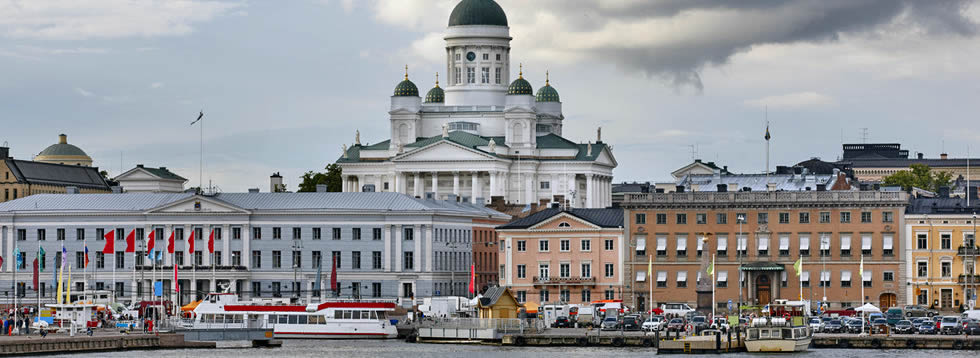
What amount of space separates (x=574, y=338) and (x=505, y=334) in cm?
515

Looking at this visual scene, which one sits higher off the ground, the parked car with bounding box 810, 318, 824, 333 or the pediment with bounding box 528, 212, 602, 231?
the pediment with bounding box 528, 212, 602, 231

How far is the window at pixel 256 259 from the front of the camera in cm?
15950

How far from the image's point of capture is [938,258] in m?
143

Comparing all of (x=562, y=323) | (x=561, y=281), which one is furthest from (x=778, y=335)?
(x=561, y=281)

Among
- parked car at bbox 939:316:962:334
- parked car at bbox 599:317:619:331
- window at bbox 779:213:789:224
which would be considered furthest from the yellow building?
parked car at bbox 599:317:619:331

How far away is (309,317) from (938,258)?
4069cm

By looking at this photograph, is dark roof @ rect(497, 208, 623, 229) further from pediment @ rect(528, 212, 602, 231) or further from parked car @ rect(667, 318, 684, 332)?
parked car @ rect(667, 318, 684, 332)

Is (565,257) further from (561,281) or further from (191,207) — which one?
(191,207)

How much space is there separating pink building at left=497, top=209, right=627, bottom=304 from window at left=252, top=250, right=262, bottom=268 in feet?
59.4

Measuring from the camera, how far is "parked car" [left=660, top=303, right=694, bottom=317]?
135 metres

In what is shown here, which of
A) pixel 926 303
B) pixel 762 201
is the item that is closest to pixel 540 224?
pixel 762 201

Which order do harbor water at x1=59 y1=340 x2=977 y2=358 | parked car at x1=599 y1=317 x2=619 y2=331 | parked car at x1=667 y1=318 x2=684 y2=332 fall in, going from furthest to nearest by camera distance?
parked car at x1=599 y1=317 x2=619 y2=331
parked car at x1=667 y1=318 x2=684 y2=332
harbor water at x1=59 y1=340 x2=977 y2=358

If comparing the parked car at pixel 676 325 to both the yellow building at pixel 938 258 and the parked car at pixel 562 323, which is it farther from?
the yellow building at pixel 938 258

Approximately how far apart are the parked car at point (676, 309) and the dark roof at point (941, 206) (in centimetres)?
1616
